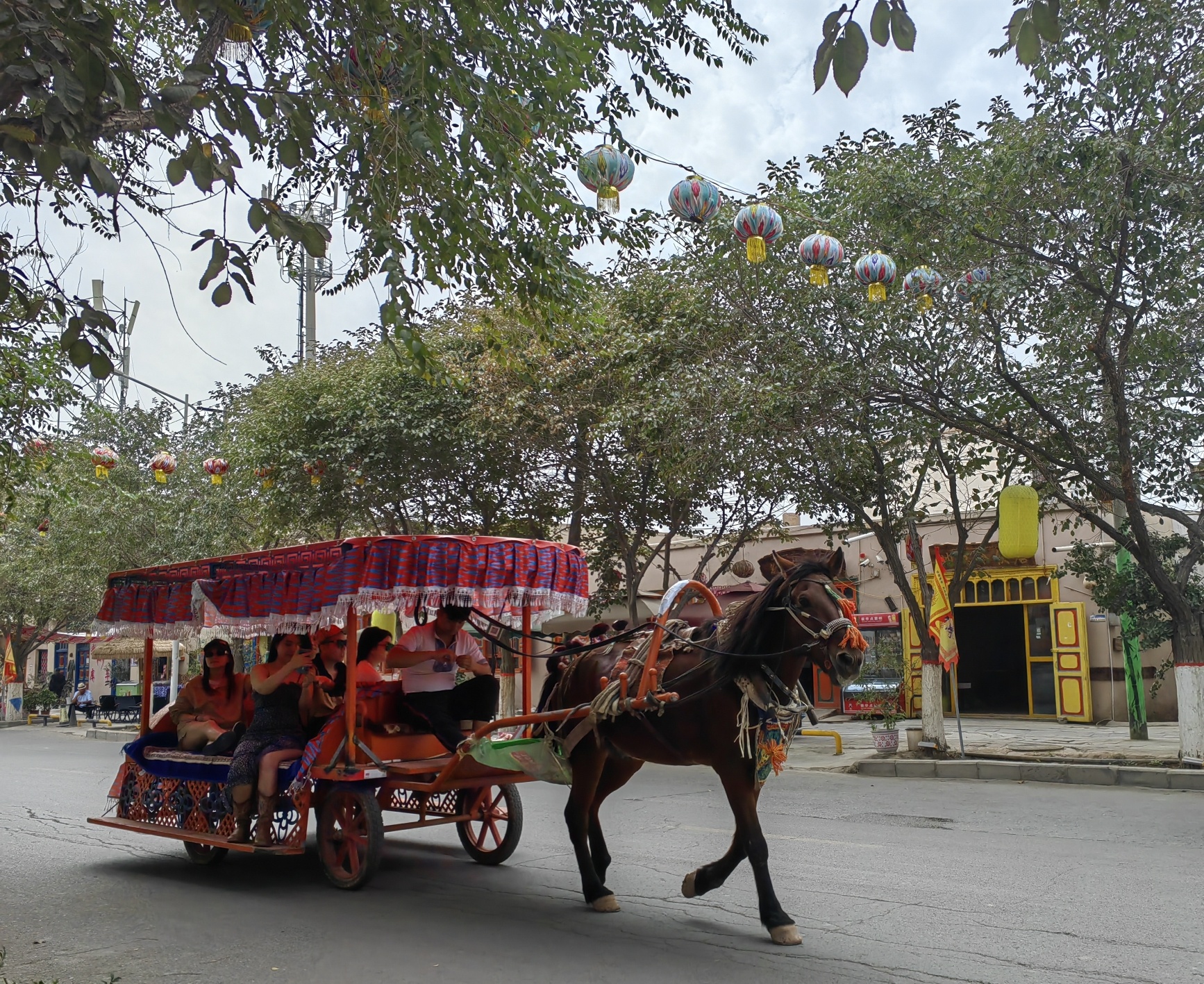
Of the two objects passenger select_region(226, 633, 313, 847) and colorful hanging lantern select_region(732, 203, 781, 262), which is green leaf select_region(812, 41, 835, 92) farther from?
colorful hanging lantern select_region(732, 203, 781, 262)

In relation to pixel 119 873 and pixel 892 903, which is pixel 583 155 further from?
pixel 119 873

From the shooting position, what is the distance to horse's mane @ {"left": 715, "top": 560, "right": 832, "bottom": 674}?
6188 millimetres

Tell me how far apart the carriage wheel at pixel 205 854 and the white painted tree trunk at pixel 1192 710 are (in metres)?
11.9

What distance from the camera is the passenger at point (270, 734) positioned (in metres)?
7.69

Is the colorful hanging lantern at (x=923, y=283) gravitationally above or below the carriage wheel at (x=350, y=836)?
above

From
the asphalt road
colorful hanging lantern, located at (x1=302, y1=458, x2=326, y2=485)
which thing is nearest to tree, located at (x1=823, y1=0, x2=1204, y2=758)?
the asphalt road

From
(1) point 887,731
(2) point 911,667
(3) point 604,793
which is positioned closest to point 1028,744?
(1) point 887,731

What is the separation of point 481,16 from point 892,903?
6.73 metres

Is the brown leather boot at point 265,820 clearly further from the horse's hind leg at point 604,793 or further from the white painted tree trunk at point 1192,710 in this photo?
the white painted tree trunk at point 1192,710

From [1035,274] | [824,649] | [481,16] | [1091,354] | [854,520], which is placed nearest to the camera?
[824,649]

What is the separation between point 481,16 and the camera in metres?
7.93

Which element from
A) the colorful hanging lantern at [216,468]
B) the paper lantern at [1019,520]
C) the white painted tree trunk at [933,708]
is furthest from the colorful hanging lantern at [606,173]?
the colorful hanging lantern at [216,468]

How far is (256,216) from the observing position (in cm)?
523

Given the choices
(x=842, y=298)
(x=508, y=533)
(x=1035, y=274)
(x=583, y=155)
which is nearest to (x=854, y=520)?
(x=842, y=298)
